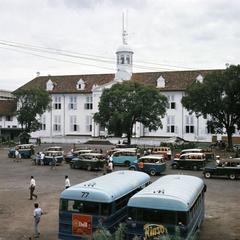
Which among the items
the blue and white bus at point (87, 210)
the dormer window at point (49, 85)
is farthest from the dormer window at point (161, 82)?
the blue and white bus at point (87, 210)

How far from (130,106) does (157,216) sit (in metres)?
43.7

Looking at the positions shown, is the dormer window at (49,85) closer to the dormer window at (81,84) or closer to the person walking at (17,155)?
the dormer window at (81,84)

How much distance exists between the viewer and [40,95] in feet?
223

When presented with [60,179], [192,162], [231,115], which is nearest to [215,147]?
[231,115]

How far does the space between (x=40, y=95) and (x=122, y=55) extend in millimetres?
19872

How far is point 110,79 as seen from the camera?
81.8m

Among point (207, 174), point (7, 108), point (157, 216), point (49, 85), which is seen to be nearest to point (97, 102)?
point (49, 85)

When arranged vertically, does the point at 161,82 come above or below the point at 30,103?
above

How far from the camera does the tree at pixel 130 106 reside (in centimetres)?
5716

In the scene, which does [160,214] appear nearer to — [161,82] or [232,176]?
[232,176]

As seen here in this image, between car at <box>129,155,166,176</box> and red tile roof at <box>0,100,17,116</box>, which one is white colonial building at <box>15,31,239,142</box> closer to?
red tile roof at <box>0,100,17,116</box>

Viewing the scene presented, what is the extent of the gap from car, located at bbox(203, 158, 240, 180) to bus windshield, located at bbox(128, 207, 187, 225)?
840 inches

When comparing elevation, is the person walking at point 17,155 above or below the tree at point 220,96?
below

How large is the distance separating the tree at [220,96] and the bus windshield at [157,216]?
133 ft
